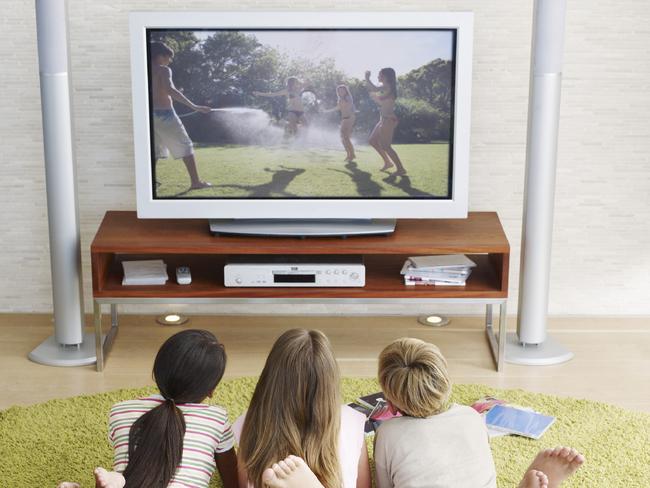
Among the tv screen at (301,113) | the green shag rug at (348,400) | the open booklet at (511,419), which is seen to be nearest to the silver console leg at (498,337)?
the green shag rug at (348,400)

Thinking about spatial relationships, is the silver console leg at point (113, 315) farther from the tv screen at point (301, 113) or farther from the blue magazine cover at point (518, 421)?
→ the blue magazine cover at point (518, 421)

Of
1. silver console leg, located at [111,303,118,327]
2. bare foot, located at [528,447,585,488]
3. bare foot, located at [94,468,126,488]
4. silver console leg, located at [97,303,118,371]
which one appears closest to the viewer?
bare foot, located at [94,468,126,488]

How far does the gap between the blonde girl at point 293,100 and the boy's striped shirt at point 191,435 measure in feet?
5.59

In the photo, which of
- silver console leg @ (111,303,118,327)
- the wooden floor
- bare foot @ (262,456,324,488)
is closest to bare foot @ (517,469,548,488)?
bare foot @ (262,456,324,488)

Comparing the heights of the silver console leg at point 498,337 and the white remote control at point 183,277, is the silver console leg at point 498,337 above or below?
below

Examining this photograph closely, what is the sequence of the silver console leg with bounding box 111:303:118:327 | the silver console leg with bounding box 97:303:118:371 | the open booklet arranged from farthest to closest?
the silver console leg with bounding box 111:303:118:327 → the silver console leg with bounding box 97:303:118:371 → the open booklet

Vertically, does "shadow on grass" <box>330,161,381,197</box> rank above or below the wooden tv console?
above

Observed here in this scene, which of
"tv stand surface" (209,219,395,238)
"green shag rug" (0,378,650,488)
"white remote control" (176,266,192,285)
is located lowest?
"green shag rug" (0,378,650,488)

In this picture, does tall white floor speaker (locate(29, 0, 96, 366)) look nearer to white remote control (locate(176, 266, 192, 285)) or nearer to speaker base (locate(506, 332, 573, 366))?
white remote control (locate(176, 266, 192, 285))

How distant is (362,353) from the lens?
A: 178 inches

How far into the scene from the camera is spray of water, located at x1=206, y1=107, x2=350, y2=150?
422cm

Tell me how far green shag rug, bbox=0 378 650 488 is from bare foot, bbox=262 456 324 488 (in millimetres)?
948

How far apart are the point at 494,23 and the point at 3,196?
7.73ft

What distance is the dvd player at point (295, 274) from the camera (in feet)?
14.0
